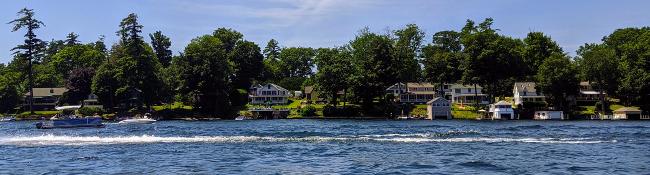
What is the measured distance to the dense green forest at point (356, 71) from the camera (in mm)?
123688

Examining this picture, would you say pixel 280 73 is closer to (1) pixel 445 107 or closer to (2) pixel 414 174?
(1) pixel 445 107

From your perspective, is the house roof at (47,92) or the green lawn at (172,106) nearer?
the green lawn at (172,106)

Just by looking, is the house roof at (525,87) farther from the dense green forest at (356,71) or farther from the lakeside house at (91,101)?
the lakeside house at (91,101)

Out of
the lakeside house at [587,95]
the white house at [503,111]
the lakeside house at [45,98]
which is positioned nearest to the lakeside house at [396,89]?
the white house at [503,111]

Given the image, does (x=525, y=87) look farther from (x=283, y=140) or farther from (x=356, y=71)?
(x=283, y=140)

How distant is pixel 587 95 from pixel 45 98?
382ft

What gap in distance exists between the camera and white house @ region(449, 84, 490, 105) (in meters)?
142

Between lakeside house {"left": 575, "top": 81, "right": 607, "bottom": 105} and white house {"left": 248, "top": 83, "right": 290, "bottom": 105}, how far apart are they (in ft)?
198

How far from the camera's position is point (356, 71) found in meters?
132

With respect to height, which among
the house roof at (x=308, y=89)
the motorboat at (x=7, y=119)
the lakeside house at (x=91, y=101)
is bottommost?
the motorboat at (x=7, y=119)

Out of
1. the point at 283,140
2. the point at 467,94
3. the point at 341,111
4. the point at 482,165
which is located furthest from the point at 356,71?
the point at 482,165

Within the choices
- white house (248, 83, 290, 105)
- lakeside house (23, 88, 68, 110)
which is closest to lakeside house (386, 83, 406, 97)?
white house (248, 83, 290, 105)

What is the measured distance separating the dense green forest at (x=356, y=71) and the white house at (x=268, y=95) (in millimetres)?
2793

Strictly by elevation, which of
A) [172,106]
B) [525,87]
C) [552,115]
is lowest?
[552,115]
